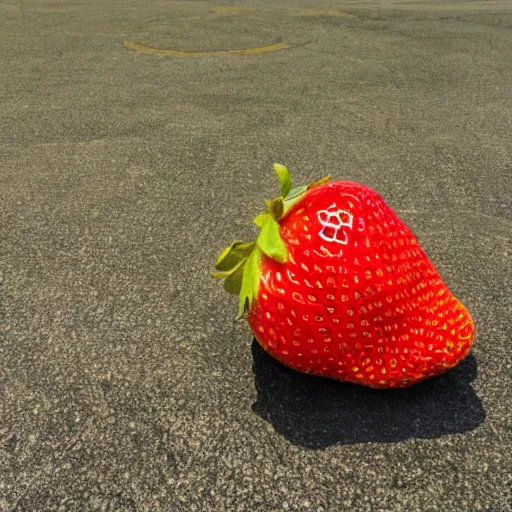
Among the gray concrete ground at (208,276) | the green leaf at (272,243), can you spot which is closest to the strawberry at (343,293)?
the green leaf at (272,243)

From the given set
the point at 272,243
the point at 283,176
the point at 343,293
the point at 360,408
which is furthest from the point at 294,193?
the point at 360,408

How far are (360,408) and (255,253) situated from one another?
1.48ft

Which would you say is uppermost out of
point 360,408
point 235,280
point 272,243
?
point 272,243

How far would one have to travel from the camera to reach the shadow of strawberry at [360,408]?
1431 mm

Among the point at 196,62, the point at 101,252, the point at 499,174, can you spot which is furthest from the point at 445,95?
the point at 101,252

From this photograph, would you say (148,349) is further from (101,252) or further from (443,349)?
(443,349)

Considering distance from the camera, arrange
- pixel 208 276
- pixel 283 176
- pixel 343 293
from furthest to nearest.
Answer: pixel 208 276 < pixel 283 176 < pixel 343 293

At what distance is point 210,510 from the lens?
127 centimetres

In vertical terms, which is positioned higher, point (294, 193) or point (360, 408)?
point (294, 193)

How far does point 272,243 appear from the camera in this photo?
1381mm

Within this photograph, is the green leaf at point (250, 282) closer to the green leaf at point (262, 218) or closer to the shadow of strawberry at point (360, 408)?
the green leaf at point (262, 218)

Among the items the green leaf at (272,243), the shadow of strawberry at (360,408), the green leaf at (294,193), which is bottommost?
the shadow of strawberry at (360,408)

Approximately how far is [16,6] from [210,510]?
6.89 meters

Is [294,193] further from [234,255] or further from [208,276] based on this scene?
[208,276]
